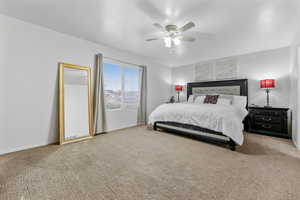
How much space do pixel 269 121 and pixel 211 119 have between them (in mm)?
2057

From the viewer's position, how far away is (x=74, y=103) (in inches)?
124

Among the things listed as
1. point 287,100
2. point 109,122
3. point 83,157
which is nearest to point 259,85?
point 287,100

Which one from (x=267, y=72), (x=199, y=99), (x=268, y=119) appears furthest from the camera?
(x=199, y=99)

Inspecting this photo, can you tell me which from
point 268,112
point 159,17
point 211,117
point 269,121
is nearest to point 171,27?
point 159,17

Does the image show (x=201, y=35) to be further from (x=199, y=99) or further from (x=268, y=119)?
(x=268, y=119)

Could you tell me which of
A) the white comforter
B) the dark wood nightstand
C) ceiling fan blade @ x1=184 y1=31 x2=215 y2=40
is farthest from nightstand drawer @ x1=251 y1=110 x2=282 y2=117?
ceiling fan blade @ x1=184 y1=31 x2=215 y2=40

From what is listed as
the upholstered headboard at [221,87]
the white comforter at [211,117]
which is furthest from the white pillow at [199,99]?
the white comforter at [211,117]

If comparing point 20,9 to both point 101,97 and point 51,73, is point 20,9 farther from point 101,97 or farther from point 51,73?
point 101,97

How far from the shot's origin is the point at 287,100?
369 centimetres

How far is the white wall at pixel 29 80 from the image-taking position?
239 centimetres

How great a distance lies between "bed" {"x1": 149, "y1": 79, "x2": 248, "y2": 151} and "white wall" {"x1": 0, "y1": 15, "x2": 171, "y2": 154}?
2.67m

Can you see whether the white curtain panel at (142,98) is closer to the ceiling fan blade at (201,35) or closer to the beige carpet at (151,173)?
the beige carpet at (151,173)

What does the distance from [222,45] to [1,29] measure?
193 inches

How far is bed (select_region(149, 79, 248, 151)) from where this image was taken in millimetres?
2609
